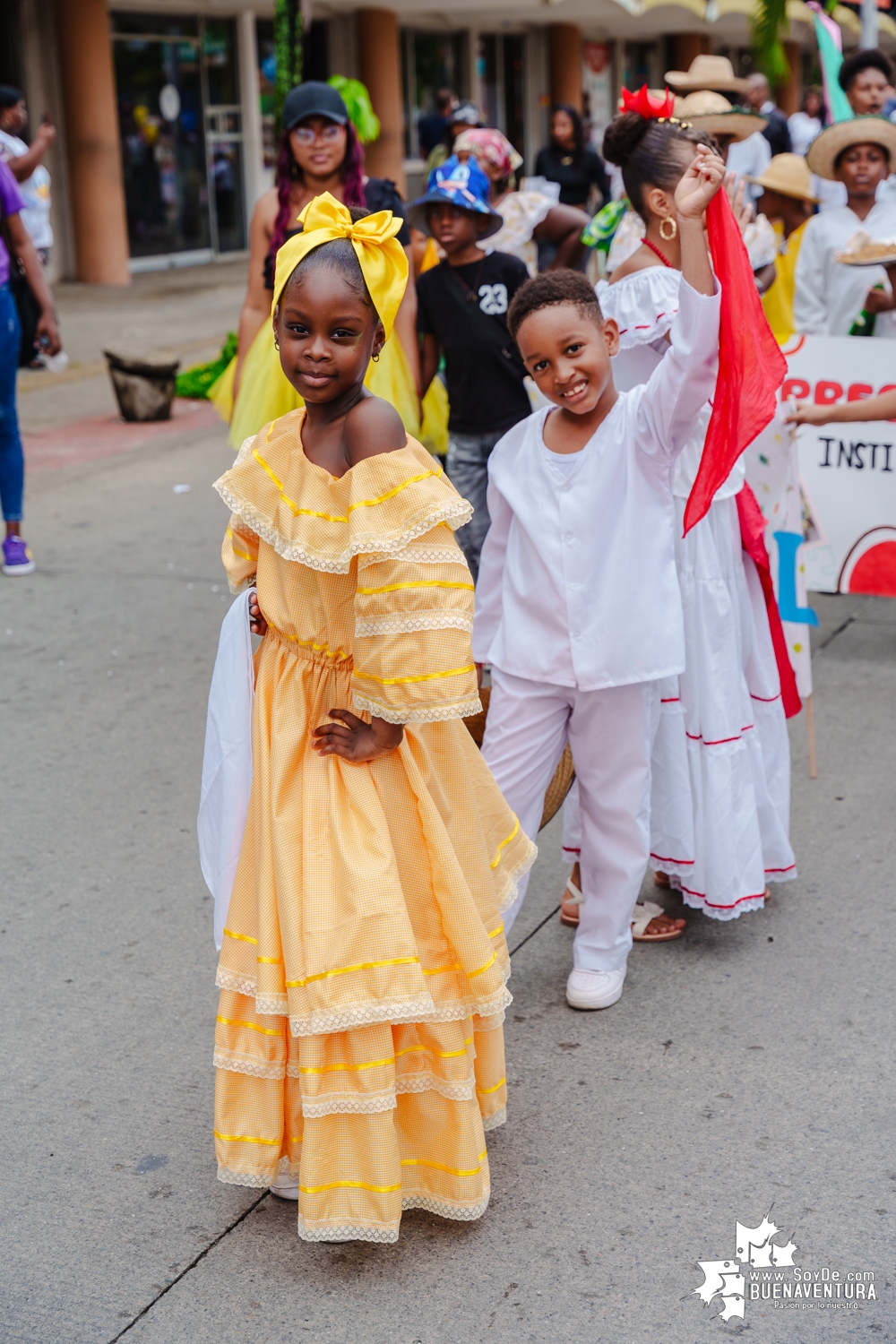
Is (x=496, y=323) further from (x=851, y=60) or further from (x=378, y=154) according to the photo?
(x=378, y=154)

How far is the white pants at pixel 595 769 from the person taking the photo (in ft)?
10.7

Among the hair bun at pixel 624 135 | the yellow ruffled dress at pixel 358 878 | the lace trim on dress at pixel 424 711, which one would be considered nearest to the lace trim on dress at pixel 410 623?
the yellow ruffled dress at pixel 358 878

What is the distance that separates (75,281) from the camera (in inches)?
740

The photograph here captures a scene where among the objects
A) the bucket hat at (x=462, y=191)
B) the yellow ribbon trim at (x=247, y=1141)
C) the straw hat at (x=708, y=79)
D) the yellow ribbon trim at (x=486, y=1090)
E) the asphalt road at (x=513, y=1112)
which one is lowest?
the asphalt road at (x=513, y=1112)

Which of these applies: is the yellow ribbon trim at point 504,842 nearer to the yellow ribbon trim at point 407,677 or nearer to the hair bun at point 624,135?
the yellow ribbon trim at point 407,677

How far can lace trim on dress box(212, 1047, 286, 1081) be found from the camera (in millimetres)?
2492

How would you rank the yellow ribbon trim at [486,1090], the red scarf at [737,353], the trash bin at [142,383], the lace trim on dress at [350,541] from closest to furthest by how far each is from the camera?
1. the lace trim on dress at [350,541]
2. the yellow ribbon trim at [486,1090]
3. the red scarf at [737,353]
4. the trash bin at [142,383]

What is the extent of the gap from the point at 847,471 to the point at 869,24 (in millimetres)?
7901

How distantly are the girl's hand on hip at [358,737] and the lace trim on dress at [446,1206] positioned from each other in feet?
2.54

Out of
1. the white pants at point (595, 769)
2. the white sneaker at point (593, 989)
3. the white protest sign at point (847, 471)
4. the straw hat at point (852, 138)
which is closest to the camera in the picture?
the white pants at point (595, 769)

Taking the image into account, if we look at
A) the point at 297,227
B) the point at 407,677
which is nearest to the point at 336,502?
the point at 407,677

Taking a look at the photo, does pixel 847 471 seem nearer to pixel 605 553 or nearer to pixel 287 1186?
pixel 605 553

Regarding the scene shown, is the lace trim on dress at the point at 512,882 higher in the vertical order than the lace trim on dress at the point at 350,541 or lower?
lower

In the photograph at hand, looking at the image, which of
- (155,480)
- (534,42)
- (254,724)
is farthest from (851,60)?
(534,42)
